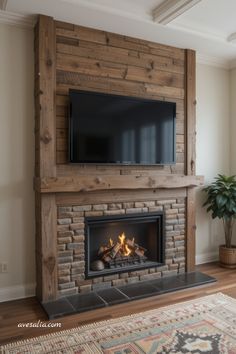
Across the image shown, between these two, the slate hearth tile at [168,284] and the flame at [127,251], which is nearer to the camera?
the slate hearth tile at [168,284]

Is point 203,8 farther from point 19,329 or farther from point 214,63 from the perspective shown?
point 19,329

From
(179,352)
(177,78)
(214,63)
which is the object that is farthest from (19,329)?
(214,63)

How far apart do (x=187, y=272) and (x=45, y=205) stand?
6.26ft

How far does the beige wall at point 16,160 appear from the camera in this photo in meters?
2.91

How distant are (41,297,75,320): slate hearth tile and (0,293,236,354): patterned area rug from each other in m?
0.25

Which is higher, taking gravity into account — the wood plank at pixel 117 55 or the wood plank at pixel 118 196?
the wood plank at pixel 117 55

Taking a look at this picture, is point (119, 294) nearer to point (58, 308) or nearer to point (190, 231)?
point (58, 308)

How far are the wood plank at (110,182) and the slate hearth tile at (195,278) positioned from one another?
3.38ft

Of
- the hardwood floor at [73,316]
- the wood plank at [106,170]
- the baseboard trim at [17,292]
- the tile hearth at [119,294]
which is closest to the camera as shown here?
the hardwood floor at [73,316]

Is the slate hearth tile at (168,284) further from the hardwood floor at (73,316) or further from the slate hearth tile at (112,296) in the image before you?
the slate hearth tile at (112,296)

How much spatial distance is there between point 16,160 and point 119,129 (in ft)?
3.51

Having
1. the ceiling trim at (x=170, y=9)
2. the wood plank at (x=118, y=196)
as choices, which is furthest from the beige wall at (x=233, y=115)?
the ceiling trim at (x=170, y=9)

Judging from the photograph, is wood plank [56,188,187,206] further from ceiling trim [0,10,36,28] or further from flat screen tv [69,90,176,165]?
ceiling trim [0,10,36,28]

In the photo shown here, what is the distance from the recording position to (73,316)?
263 cm
